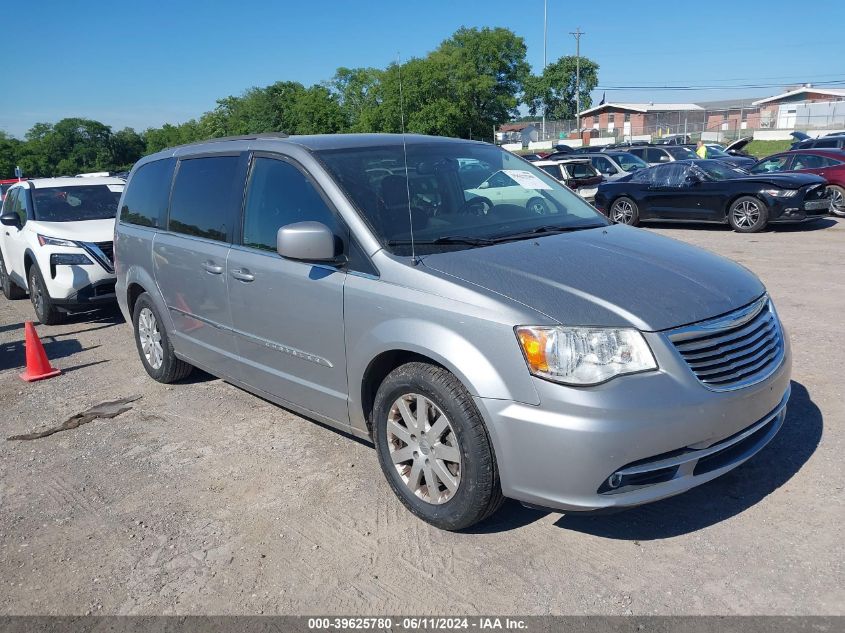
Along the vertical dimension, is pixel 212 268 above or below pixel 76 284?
above

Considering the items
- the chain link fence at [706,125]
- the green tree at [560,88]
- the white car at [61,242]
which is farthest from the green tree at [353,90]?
the white car at [61,242]

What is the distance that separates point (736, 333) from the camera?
3193 mm

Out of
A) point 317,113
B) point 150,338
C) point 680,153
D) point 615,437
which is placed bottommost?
point 150,338

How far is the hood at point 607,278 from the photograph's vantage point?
3010 mm

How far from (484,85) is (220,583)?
70916mm

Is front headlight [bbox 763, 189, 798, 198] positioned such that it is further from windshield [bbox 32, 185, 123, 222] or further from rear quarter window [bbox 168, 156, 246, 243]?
rear quarter window [bbox 168, 156, 246, 243]

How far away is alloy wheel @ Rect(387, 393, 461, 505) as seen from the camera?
129 inches

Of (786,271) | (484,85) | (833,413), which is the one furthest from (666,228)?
(484,85)

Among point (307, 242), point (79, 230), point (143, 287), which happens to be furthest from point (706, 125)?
point (307, 242)

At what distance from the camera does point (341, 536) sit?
136 inches

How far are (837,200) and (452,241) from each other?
47.9 ft

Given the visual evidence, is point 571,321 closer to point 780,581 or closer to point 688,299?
point 688,299

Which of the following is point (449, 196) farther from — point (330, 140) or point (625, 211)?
point (625, 211)

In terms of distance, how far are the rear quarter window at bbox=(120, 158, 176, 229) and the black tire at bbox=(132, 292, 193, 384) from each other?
0.65 m
